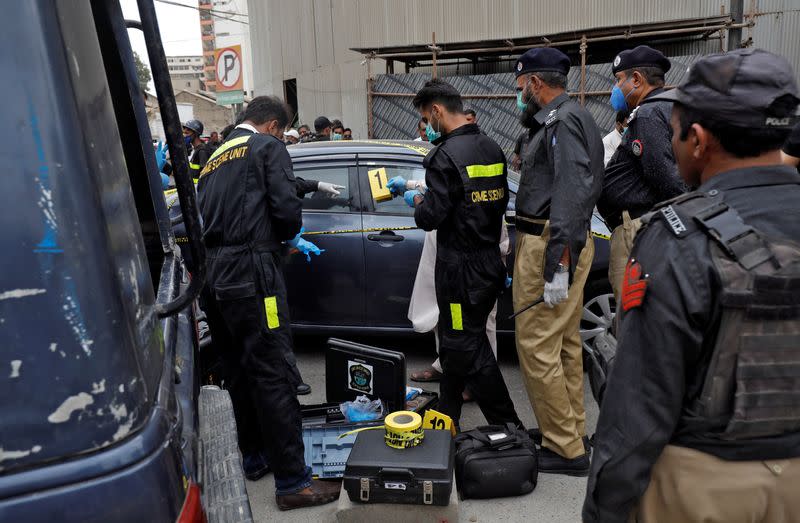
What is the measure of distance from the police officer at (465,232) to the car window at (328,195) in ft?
4.61

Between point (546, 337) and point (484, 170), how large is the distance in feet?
3.09

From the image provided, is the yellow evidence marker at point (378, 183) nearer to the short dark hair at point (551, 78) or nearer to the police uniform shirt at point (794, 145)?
the short dark hair at point (551, 78)

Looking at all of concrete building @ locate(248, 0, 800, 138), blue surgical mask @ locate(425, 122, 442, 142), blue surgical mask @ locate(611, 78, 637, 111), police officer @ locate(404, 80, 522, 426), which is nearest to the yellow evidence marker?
blue surgical mask @ locate(425, 122, 442, 142)

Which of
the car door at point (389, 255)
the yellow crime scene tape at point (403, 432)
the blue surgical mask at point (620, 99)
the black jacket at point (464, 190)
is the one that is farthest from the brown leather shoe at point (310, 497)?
the blue surgical mask at point (620, 99)

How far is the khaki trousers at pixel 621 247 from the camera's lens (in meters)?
3.35

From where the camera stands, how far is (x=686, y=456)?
142 centimetres

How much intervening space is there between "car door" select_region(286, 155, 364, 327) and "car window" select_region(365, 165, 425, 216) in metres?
0.18

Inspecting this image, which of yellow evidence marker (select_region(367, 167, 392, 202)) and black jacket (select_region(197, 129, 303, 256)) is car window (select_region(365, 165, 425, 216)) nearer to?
yellow evidence marker (select_region(367, 167, 392, 202))

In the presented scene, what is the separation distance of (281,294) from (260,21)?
27.5 metres

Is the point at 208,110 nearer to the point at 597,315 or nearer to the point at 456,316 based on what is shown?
the point at 597,315

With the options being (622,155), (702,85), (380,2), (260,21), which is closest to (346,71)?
(380,2)

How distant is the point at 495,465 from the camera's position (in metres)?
3.08

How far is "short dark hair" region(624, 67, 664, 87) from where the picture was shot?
11.3ft

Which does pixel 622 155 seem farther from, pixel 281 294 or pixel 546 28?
pixel 546 28
